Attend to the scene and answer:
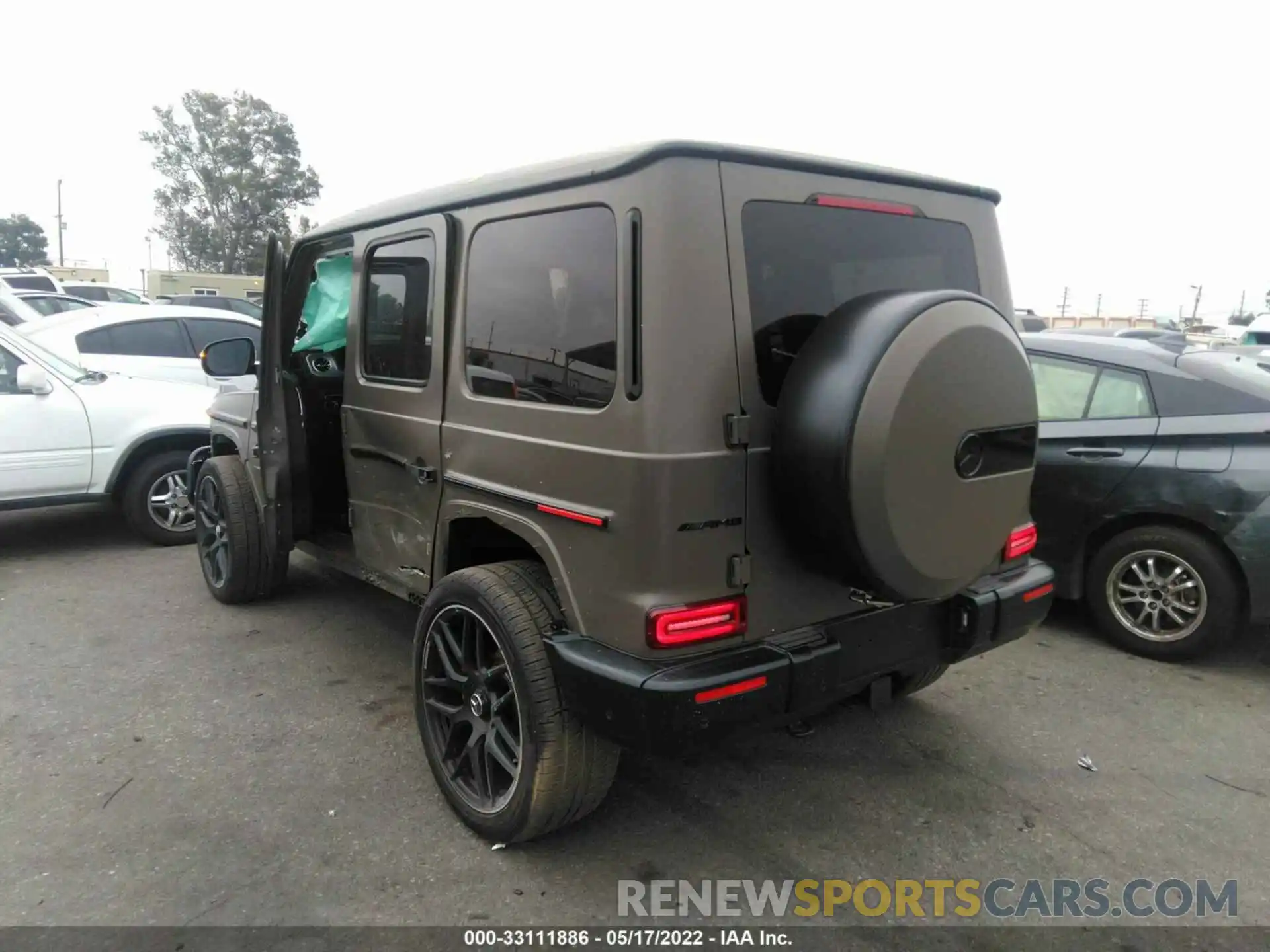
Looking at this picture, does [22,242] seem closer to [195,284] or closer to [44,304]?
[195,284]

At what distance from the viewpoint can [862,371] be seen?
2.15 meters

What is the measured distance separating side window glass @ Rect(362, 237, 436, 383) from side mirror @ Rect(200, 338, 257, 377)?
157 centimetres

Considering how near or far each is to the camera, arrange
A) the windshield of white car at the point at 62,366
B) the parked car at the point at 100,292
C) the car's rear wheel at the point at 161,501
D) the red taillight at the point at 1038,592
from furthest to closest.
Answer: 1. the parked car at the point at 100,292
2. the car's rear wheel at the point at 161,501
3. the windshield of white car at the point at 62,366
4. the red taillight at the point at 1038,592

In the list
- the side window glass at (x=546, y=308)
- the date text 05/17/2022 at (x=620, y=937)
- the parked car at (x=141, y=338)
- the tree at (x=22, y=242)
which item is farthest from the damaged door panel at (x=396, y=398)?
the tree at (x=22, y=242)

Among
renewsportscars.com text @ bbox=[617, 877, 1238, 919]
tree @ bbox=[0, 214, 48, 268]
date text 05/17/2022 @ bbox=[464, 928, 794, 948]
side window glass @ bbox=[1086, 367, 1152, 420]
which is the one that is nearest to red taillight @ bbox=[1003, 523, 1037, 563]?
renewsportscars.com text @ bbox=[617, 877, 1238, 919]

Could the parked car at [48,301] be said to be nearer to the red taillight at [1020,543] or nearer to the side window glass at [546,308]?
the side window glass at [546,308]

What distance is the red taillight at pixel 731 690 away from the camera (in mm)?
2188

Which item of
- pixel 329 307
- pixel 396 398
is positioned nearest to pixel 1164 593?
pixel 396 398

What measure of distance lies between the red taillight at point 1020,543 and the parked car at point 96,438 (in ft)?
17.7

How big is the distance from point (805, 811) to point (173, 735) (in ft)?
8.15

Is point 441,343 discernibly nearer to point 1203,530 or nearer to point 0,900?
point 0,900

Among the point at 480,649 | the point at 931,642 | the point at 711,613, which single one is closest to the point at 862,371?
the point at 711,613

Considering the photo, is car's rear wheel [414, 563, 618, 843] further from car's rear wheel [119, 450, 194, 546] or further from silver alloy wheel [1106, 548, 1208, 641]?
car's rear wheel [119, 450, 194, 546]

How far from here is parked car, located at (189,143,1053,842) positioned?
87.3 inches
